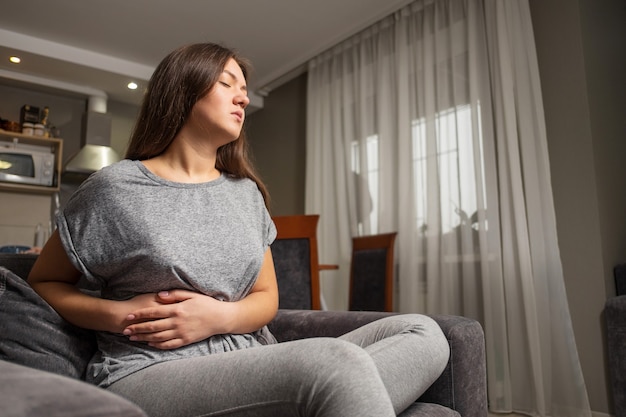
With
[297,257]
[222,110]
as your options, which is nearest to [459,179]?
[297,257]

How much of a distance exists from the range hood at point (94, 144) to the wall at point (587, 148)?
3.81m

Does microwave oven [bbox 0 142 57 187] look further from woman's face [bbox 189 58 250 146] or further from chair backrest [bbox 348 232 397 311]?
woman's face [bbox 189 58 250 146]

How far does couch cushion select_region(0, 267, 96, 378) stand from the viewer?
90 cm

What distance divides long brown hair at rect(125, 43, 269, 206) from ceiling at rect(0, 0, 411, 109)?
2.07 metres

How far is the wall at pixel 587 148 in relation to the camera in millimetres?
2527

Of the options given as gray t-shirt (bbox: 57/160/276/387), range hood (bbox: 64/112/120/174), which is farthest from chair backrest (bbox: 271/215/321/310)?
range hood (bbox: 64/112/120/174)

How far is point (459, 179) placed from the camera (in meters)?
3.18

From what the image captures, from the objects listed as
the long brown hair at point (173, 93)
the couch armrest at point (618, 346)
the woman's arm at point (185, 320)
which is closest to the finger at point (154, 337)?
the woman's arm at point (185, 320)

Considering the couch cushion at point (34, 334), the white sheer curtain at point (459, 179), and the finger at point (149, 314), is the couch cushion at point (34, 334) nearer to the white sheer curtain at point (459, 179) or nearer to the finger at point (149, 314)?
the finger at point (149, 314)

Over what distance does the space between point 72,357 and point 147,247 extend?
26cm

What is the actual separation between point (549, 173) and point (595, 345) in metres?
0.90

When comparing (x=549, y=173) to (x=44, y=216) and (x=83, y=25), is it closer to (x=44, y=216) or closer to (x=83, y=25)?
(x=83, y=25)

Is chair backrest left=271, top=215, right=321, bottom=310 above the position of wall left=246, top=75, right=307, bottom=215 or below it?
below

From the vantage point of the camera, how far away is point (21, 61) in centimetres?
435
